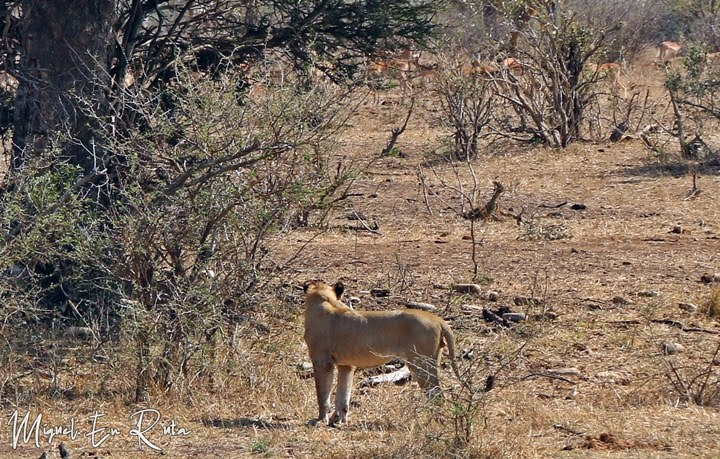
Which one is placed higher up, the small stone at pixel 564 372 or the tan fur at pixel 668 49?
the tan fur at pixel 668 49

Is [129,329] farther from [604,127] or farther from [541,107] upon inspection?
[604,127]

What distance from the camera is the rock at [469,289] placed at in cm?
1004

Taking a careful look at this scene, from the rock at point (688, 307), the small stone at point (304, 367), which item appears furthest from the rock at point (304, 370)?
the rock at point (688, 307)

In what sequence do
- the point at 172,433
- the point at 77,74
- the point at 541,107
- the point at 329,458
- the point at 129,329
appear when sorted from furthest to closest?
1. the point at 541,107
2. the point at 77,74
3. the point at 129,329
4. the point at 172,433
5. the point at 329,458

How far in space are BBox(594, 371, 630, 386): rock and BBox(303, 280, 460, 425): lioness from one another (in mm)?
1674

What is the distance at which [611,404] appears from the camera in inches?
285

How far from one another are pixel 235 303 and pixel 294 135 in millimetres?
1106

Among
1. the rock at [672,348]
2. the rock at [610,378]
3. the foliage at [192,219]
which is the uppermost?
the foliage at [192,219]

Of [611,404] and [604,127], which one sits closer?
[611,404]

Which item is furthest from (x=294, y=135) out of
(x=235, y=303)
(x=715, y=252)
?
(x=715, y=252)

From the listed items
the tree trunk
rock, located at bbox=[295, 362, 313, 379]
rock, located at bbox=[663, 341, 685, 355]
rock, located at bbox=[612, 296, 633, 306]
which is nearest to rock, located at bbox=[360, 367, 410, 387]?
rock, located at bbox=[295, 362, 313, 379]

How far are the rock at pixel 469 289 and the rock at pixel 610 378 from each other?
2110 mm

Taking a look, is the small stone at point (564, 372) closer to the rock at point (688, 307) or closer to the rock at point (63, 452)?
the rock at point (688, 307)

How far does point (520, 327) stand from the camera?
356 inches
